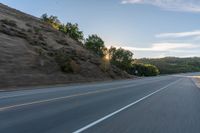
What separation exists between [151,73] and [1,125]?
132955 millimetres

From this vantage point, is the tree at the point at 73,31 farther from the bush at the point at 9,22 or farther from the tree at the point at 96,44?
the bush at the point at 9,22

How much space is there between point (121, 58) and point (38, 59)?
69.9m

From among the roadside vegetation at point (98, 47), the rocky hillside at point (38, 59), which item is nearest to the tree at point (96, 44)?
the roadside vegetation at point (98, 47)

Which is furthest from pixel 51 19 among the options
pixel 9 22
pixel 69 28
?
pixel 9 22

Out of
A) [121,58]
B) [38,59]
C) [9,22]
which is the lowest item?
[38,59]

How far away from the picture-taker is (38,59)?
55.4 meters

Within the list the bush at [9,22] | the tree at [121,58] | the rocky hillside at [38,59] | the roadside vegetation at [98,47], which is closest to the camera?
the rocky hillside at [38,59]

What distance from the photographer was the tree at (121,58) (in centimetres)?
12225

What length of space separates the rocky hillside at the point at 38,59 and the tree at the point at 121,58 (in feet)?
131

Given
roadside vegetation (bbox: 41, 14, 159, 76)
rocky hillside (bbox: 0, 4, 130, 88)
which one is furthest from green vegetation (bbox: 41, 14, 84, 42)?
rocky hillside (bbox: 0, 4, 130, 88)

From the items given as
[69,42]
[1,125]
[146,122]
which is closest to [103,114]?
[146,122]

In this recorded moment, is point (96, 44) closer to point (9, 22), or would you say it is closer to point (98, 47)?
point (98, 47)

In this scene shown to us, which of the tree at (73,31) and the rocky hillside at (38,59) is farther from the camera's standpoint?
the tree at (73,31)

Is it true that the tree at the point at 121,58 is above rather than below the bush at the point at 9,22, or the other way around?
below
